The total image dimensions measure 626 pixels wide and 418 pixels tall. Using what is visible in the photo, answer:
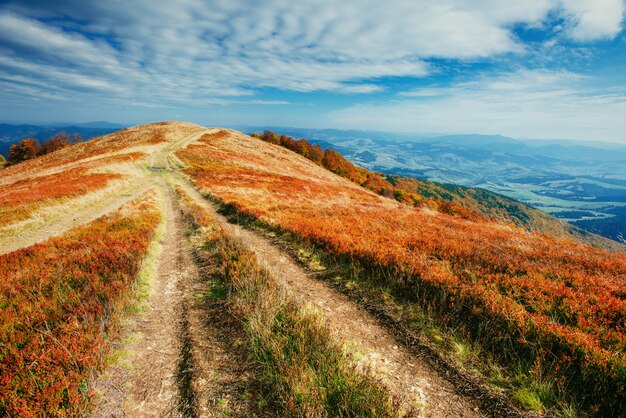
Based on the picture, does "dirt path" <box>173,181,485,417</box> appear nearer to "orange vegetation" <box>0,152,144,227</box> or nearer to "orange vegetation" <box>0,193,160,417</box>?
"orange vegetation" <box>0,193,160,417</box>

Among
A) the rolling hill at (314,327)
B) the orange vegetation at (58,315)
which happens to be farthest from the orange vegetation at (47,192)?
the rolling hill at (314,327)

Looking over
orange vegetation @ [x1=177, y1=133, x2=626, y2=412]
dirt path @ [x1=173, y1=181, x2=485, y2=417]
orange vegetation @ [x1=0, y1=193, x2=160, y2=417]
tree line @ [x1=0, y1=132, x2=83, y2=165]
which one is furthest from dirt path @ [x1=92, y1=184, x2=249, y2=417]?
tree line @ [x1=0, y1=132, x2=83, y2=165]

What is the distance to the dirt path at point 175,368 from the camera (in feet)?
14.6

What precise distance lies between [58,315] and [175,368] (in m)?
3.59

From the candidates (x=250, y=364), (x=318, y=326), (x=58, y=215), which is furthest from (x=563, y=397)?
(x=58, y=215)

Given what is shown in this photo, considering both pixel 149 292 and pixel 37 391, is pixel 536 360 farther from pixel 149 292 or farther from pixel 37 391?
pixel 149 292

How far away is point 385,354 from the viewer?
19.5ft

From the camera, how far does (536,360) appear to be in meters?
5.16

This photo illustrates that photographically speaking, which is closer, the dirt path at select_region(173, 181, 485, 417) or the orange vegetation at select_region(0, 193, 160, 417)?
the orange vegetation at select_region(0, 193, 160, 417)

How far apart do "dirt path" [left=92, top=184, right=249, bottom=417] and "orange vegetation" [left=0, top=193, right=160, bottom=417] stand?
0.49 meters

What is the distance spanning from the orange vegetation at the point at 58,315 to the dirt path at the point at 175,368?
1.59ft

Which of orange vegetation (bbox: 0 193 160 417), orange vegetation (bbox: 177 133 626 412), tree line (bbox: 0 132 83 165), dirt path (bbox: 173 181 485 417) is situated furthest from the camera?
tree line (bbox: 0 132 83 165)

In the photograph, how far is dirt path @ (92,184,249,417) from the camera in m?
4.45

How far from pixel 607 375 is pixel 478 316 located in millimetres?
2253
